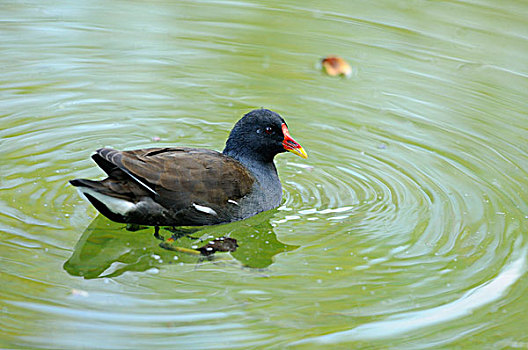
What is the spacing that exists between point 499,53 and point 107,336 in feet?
22.5

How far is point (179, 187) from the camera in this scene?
5402 mm

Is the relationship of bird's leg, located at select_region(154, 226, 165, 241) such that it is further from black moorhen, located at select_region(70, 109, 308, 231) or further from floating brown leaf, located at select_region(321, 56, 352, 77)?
floating brown leaf, located at select_region(321, 56, 352, 77)

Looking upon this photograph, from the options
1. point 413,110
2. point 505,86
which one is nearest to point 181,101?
point 413,110

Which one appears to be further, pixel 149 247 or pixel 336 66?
pixel 336 66

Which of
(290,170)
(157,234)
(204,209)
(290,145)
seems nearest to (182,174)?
(204,209)

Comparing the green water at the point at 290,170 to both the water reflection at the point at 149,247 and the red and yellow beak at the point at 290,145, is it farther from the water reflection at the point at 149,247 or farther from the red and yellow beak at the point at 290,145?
the red and yellow beak at the point at 290,145

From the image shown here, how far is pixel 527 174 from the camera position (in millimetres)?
6562

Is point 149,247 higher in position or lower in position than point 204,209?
lower

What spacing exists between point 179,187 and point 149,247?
1.68 feet

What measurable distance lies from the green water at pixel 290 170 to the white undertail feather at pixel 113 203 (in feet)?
0.73

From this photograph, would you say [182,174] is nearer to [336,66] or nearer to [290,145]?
[290,145]

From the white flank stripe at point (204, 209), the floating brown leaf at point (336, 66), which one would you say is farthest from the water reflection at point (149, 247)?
the floating brown leaf at point (336, 66)

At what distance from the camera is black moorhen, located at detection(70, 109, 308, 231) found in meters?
5.23

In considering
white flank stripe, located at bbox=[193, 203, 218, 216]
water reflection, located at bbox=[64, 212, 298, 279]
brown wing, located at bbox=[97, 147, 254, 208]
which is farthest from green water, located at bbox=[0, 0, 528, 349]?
brown wing, located at bbox=[97, 147, 254, 208]
